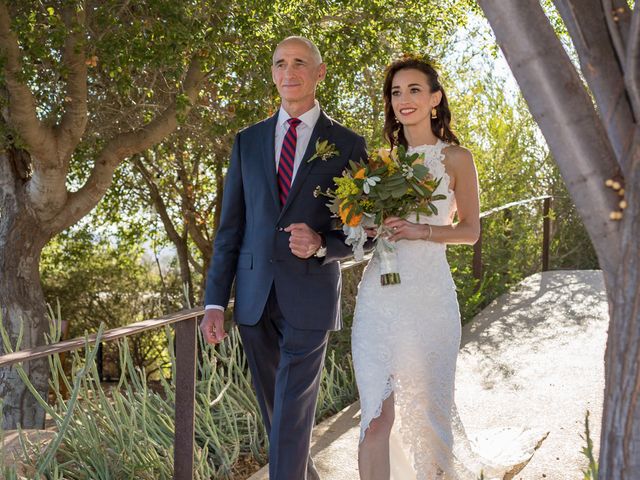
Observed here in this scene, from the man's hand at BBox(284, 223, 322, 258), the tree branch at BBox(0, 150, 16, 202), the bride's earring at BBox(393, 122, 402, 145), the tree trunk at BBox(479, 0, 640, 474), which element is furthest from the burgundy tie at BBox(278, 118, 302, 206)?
the tree branch at BBox(0, 150, 16, 202)

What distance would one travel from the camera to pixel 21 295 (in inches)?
388

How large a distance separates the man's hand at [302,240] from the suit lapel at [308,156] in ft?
0.54

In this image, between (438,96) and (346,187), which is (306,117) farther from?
(438,96)

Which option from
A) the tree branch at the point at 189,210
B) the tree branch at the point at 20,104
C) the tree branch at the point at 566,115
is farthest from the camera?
the tree branch at the point at 189,210

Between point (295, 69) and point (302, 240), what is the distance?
2.34ft

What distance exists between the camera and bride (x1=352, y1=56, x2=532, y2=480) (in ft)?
12.0

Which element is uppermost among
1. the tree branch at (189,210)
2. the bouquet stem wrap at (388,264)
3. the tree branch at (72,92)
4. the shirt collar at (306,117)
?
the tree branch at (72,92)

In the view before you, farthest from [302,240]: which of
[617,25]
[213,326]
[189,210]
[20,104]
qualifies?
[189,210]

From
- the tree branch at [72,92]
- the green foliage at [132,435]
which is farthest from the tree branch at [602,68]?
the tree branch at [72,92]

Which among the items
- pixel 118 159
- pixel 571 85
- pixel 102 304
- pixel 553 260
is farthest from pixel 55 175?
pixel 571 85

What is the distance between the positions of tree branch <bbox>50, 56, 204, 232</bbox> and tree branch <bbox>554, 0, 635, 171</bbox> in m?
6.86

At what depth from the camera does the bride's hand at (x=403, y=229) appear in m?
3.51

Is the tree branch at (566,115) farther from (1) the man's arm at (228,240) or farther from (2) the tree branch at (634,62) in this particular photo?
(1) the man's arm at (228,240)

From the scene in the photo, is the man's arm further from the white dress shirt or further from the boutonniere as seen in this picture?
the boutonniere
